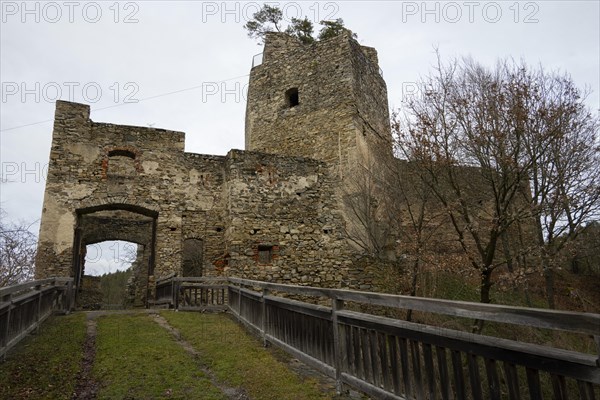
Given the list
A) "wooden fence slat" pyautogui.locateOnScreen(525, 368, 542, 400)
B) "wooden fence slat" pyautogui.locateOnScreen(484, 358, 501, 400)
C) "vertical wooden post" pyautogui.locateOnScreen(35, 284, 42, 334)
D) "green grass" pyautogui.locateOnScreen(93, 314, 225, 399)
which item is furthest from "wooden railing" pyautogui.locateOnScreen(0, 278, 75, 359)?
"wooden fence slat" pyautogui.locateOnScreen(525, 368, 542, 400)

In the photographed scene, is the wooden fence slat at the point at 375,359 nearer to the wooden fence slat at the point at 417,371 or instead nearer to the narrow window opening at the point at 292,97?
the wooden fence slat at the point at 417,371

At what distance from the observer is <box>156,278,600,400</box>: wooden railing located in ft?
7.09

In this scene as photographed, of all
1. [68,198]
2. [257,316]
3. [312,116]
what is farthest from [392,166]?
[68,198]

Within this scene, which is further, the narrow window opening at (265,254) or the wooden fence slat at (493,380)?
the narrow window opening at (265,254)

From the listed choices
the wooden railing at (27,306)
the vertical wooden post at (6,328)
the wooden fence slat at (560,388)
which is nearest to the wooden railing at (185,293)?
the wooden railing at (27,306)

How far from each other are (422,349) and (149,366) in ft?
12.0

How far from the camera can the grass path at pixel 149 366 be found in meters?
4.14

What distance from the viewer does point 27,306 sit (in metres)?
6.35

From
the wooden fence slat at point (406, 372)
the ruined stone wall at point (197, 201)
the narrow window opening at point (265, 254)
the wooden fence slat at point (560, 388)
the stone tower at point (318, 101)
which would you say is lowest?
the wooden fence slat at point (406, 372)

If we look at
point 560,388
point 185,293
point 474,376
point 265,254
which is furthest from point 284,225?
point 560,388

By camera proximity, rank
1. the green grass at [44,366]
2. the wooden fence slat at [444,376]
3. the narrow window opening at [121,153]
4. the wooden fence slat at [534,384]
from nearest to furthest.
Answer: the wooden fence slat at [534,384] < the wooden fence slat at [444,376] < the green grass at [44,366] < the narrow window opening at [121,153]

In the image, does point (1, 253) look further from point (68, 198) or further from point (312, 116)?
point (312, 116)

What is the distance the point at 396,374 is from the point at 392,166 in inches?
401

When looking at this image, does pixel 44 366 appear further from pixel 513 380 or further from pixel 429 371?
pixel 513 380
